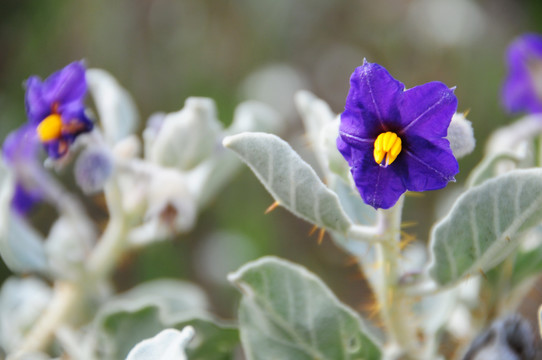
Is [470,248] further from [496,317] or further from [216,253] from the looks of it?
[216,253]

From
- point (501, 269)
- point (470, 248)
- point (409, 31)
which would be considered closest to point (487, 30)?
point (409, 31)

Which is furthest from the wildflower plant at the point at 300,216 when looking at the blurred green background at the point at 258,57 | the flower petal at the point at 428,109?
the blurred green background at the point at 258,57

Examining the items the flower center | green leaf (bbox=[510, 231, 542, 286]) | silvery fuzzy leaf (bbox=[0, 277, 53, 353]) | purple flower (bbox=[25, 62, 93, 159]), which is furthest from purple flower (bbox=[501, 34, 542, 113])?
silvery fuzzy leaf (bbox=[0, 277, 53, 353])

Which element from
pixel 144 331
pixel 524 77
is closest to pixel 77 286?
pixel 144 331

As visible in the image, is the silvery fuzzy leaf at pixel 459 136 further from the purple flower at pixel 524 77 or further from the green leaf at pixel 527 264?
the purple flower at pixel 524 77

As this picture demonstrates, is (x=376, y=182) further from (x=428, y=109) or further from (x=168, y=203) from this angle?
(x=168, y=203)

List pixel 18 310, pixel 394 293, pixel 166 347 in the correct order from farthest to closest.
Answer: pixel 18 310 → pixel 394 293 → pixel 166 347

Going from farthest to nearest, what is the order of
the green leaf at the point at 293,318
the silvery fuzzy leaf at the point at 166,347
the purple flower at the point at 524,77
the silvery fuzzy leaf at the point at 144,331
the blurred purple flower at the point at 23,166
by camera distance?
the purple flower at the point at 524,77
the blurred purple flower at the point at 23,166
the silvery fuzzy leaf at the point at 144,331
the green leaf at the point at 293,318
the silvery fuzzy leaf at the point at 166,347
